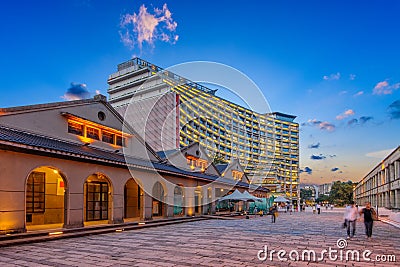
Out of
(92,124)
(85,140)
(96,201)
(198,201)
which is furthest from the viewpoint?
(198,201)

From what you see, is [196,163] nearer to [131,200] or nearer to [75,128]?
[131,200]

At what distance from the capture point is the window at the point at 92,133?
20.8m

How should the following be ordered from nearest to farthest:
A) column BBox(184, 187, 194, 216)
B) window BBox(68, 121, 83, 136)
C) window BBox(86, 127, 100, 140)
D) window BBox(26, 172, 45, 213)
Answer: window BBox(26, 172, 45, 213)
window BBox(68, 121, 83, 136)
window BBox(86, 127, 100, 140)
column BBox(184, 187, 194, 216)

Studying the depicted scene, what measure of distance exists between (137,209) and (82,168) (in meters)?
9.89

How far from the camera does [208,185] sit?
3122 centimetres

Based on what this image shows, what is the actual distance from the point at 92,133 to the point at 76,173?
17.6 ft

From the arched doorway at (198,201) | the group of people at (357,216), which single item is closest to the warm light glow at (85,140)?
the arched doorway at (198,201)

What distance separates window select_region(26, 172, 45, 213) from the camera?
686 inches

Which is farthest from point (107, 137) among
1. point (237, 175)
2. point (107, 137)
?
point (237, 175)

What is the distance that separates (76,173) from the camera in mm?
16234

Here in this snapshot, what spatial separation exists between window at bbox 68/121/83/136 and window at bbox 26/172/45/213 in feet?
9.49

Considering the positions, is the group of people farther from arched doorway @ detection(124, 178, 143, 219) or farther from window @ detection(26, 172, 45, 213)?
window @ detection(26, 172, 45, 213)

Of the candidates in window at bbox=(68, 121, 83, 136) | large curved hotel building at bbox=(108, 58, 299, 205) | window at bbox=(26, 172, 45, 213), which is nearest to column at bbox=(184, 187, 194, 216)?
window at bbox=(68, 121, 83, 136)

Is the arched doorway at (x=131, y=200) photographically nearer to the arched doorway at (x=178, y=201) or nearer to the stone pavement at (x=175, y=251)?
the arched doorway at (x=178, y=201)
